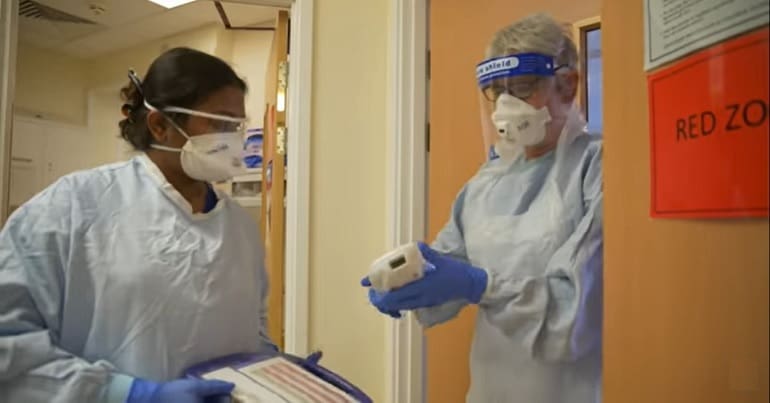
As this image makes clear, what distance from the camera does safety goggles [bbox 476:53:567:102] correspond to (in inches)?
38.4

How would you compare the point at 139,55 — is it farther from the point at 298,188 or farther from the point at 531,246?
the point at 531,246

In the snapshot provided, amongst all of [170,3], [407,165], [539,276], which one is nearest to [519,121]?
[539,276]

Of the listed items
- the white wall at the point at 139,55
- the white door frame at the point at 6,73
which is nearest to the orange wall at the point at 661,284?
the white door frame at the point at 6,73

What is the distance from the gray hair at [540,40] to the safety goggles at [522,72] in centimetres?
2

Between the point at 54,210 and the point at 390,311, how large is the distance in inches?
24.4

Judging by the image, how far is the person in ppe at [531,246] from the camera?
0.88 meters

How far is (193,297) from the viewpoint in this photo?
0.89m

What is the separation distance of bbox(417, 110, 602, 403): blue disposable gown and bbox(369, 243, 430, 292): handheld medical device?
151 mm

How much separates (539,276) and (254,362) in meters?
0.52

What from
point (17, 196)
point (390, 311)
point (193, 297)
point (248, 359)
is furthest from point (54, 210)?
point (17, 196)

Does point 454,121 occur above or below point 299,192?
above

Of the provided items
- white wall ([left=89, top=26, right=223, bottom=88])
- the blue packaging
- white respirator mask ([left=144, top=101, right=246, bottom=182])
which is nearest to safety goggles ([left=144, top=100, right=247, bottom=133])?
white respirator mask ([left=144, top=101, right=246, bottom=182])

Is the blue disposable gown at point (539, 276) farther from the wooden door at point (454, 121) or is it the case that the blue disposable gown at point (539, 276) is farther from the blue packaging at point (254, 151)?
the blue packaging at point (254, 151)

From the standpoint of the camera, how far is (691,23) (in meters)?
0.37
